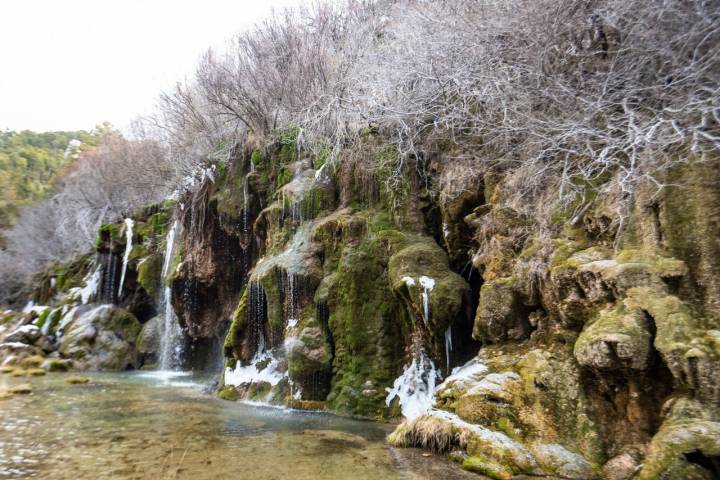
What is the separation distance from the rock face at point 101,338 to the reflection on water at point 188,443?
27.5ft

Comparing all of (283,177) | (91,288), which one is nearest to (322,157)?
(283,177)

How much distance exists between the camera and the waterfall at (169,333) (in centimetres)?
1864

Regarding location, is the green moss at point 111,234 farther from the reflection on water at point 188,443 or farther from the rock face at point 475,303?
the reflection on water at point 188,443

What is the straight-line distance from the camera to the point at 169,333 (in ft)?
63.3

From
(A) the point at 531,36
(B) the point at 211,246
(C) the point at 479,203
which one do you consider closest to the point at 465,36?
(A) the point at 531,36

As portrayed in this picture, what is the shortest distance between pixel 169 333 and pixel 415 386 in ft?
45.4

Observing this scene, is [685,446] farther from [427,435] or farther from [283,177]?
[283,177]

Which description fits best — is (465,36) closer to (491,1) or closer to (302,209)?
(491,1)

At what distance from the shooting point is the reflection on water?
532 centimetres

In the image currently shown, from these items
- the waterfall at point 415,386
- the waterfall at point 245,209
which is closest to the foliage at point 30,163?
the waterfall at point 245,209

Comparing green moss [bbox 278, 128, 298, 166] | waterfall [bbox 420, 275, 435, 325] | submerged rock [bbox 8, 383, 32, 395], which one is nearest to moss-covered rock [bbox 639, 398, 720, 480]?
waterfall [bbox 420, 275, 435, 325]

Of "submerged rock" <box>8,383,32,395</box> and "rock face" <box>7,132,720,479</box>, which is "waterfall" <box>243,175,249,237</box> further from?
"submerged rock" <box>8,383,32,395</box>

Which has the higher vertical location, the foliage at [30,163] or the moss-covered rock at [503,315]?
the foliage at [30,163]

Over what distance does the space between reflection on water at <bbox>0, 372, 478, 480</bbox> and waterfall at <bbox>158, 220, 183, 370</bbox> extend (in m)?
8.37
